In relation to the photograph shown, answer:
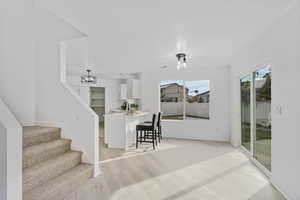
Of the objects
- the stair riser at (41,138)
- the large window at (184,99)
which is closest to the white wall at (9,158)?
the stair riser at (41,138)

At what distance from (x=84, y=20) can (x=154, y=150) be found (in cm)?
328

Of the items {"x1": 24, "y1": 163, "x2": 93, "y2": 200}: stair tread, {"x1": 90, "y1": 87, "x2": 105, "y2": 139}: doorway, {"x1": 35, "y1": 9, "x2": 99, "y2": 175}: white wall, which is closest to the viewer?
{"x1": 24, "y1": 163, "x2": 93, "y2": 200}: stair tread

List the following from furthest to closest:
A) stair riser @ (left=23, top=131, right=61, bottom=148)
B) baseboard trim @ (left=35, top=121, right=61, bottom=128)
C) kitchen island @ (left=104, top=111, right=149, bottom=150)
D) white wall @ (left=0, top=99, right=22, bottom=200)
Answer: kitchen island @ (left=104, top=111, right=149, bottom=150), baseboard trim @ (left=35, top=121, right=61, bottom=128), stair riser @ (left=23, top=131, right=61, bottom=148), white wall @ (left=0, top=99, right=22, bottom=200)

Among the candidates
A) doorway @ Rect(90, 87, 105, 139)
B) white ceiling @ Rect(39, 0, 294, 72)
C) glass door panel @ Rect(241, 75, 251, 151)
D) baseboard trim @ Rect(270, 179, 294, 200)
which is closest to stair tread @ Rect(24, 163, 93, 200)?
white ceiling @ Rect(39, 0, 294, 72)

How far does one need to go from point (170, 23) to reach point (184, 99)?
3656 mm

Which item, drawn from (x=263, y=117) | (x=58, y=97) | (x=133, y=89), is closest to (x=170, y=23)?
(x=58, y=97)

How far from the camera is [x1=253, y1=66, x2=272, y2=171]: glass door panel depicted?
284cm

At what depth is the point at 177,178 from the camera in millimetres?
2727

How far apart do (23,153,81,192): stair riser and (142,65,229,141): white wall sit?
3.67 m

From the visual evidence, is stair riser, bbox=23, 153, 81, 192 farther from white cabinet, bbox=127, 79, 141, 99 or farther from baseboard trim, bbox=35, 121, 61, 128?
white cabinet, bbox=127, 79, 141, 99

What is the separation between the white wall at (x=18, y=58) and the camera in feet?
9.29

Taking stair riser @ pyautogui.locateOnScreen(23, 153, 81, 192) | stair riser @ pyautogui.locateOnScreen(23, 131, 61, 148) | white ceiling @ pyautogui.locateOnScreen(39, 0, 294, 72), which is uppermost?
white ceiling @ pyautogui.locateOnScreen(39, 0, 294, 72)

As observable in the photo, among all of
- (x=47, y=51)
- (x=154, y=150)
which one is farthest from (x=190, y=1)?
(x=154, y=150)

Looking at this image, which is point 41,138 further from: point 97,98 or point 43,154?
point 97,98
